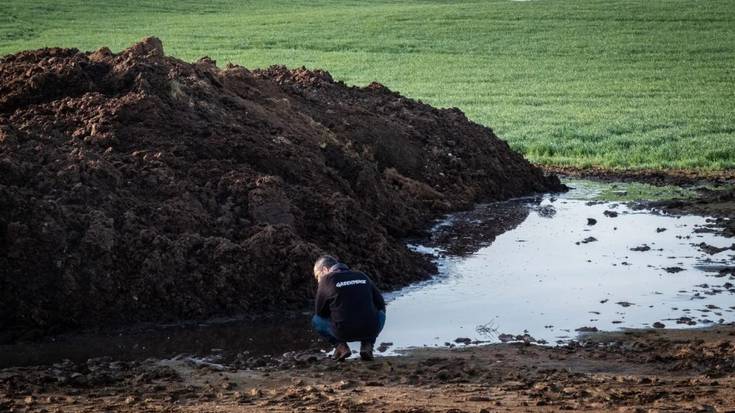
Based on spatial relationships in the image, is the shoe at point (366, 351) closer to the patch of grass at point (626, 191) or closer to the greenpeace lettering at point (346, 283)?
the greenpeace lettering at point (346, 283)

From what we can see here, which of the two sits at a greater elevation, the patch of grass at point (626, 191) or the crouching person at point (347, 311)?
the crouching person at point (347, 311)

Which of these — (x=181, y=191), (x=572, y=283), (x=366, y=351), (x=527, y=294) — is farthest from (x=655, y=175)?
(x=366, y=351)

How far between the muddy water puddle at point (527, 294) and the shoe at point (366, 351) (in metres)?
0.45

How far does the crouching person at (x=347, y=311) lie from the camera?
31.8 ft

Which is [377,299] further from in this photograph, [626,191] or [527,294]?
[626,191]

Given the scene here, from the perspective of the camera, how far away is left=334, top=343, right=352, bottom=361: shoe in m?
9.81

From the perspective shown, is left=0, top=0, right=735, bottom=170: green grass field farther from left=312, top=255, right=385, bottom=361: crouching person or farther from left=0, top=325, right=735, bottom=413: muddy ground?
left=312, top=255, right=385, bottom=361: crouching person

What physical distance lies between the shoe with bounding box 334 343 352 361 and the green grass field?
14.7 m

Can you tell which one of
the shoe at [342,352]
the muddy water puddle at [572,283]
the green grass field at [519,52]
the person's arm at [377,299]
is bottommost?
the green grass field at [519,52]

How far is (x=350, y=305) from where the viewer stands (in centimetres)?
972

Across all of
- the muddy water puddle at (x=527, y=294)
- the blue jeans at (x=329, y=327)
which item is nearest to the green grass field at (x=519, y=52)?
the muddy water puddle at (x=527, y=294)

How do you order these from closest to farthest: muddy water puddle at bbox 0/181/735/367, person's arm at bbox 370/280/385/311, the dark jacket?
the dark jacket, person's arm at bbox 370/280/385/311, muddy water puddle at bbox 0/181/735/367

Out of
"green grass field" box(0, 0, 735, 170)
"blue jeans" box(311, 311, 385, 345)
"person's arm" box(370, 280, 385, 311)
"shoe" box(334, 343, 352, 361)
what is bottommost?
"green grass field" box(0, 0, 735, 170)

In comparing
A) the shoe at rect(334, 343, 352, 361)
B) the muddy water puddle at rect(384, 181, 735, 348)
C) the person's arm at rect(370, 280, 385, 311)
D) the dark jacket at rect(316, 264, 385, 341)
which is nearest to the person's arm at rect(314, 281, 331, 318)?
the dark jacket at rect(316, 264, 385, 341)
